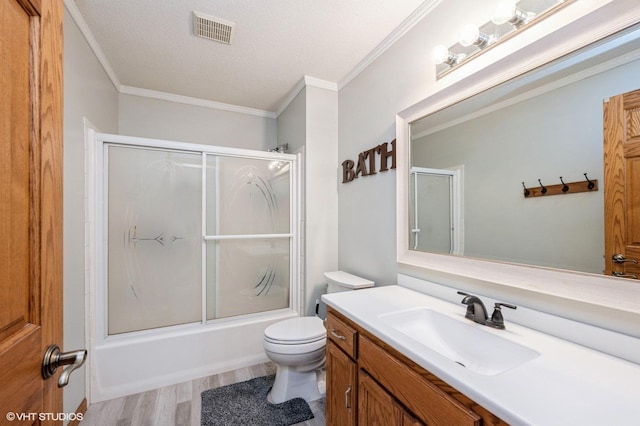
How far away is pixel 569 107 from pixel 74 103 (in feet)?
8.11

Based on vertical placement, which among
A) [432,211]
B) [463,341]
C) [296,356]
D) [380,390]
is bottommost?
[296,356]

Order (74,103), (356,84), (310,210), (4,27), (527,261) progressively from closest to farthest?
(4,27) < (527,261) < (74,103) < (356,84) < (310,210)

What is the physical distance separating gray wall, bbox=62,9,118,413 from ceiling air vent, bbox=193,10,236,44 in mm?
679

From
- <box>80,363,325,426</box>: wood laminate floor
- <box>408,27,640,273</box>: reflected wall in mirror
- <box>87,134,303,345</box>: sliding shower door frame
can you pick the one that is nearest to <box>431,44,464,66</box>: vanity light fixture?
<box>408,27,640,273</box>: reflected wall in mirror

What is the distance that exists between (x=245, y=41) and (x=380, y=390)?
222 centimetres

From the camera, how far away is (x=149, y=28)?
5.86 feet

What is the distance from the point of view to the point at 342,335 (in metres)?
1.30

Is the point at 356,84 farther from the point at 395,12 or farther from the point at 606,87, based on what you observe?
the point at 606,87

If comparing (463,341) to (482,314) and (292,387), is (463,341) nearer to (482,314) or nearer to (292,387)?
(482,314)

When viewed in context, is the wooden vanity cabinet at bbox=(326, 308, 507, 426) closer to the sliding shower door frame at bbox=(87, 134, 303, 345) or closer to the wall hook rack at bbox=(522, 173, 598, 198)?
the wall hook rack at bbox=(522, 173, 598, 198)

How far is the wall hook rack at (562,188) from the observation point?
0.93 meters

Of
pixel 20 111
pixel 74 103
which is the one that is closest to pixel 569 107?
pixel 20 111

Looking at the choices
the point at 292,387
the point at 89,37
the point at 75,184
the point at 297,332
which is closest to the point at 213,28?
the point at 89,37

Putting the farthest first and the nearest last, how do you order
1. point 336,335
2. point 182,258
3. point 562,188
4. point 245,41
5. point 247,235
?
point 247,235 < point 182,258 < point 245,41 < point 336,335 < point 562,188
